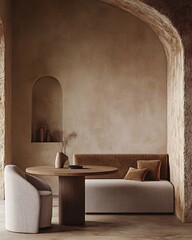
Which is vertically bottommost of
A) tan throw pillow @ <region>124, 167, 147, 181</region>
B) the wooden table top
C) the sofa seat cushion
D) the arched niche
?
the sofa seat cushion

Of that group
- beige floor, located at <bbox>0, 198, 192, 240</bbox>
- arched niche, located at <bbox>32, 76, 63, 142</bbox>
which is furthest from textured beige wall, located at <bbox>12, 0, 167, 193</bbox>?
beige floor, located at <bbox>0, 198, 192, 240</bbox>

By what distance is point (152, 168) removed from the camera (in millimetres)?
8344

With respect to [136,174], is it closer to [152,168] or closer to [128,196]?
[152,168]

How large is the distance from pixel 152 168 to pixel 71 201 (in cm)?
187

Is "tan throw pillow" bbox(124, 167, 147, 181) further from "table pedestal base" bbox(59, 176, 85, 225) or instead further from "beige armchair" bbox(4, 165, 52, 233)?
"beige armchair" bbox(4, 165, 52, 233)

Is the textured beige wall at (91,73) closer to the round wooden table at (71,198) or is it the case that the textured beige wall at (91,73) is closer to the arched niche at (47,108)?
the arched niche at (47,108)

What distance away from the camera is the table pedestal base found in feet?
22.6

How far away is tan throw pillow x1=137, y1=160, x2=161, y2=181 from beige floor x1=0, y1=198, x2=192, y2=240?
2.50 feet

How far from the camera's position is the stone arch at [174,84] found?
718cm

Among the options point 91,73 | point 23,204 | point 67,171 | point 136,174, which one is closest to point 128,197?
point 136,174

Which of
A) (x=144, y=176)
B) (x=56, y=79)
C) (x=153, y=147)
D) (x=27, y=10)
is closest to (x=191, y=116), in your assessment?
(x=144, y=176)

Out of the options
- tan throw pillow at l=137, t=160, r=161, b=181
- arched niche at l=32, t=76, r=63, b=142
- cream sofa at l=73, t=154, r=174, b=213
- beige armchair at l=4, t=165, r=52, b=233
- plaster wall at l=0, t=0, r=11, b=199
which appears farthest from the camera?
arched niche at l=32, t=76, r=63, b=142

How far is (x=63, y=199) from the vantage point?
6926 mm

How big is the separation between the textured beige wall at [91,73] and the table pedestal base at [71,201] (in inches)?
A: 98.1
